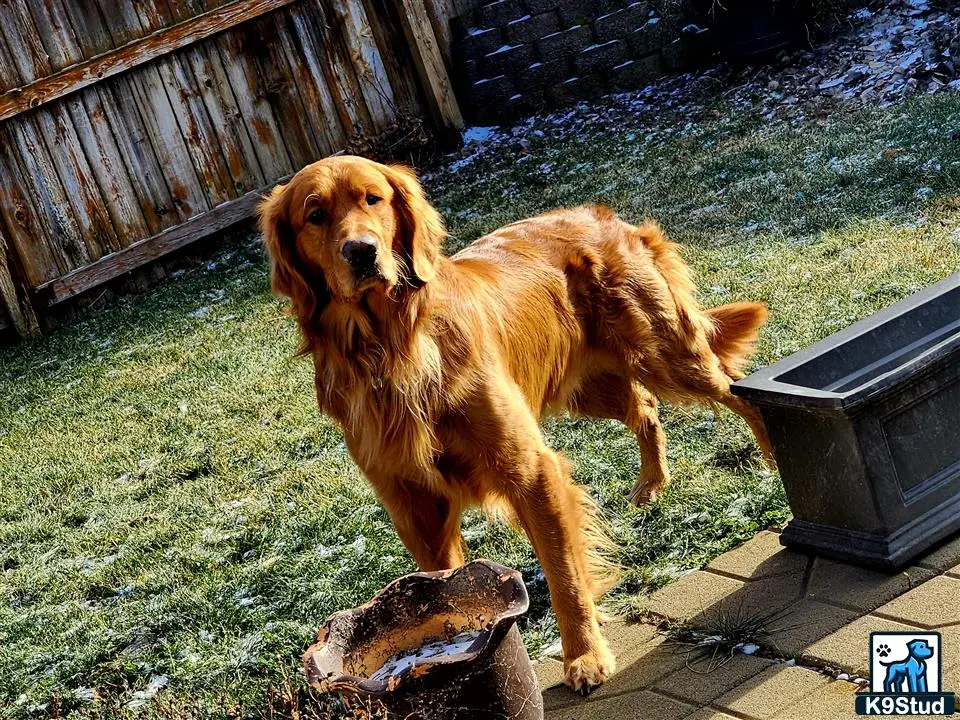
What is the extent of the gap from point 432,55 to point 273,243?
717 cm

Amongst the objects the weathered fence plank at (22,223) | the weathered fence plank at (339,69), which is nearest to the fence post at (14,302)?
the weathered fence plank at (22,223)

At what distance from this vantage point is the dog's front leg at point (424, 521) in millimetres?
3363

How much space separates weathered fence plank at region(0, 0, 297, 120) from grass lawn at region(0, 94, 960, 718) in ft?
6.13

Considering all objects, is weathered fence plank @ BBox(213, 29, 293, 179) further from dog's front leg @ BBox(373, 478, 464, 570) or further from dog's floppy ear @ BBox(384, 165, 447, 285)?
dog's front leg @ BBox(373, 478, 464, 570)

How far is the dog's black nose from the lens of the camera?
2.98 meters

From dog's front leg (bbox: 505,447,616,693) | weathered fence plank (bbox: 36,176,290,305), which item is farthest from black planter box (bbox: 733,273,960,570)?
weathered fence plank (bbox: 36,176,290,305)

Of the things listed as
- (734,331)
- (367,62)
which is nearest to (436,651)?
(734,331)

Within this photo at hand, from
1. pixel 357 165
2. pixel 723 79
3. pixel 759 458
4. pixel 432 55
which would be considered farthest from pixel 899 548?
pixel 432 55

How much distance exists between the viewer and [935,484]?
3.16 meters

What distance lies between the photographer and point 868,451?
120 inches

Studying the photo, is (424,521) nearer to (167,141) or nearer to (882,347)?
(882,347)

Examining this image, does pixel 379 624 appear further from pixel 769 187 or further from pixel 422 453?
pixel 769 187

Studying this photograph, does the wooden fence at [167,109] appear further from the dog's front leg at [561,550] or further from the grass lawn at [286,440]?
the dog's front leg at [561,550]

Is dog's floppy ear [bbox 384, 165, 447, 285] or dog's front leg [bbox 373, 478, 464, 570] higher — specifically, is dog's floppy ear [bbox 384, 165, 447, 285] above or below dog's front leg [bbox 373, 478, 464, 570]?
above
